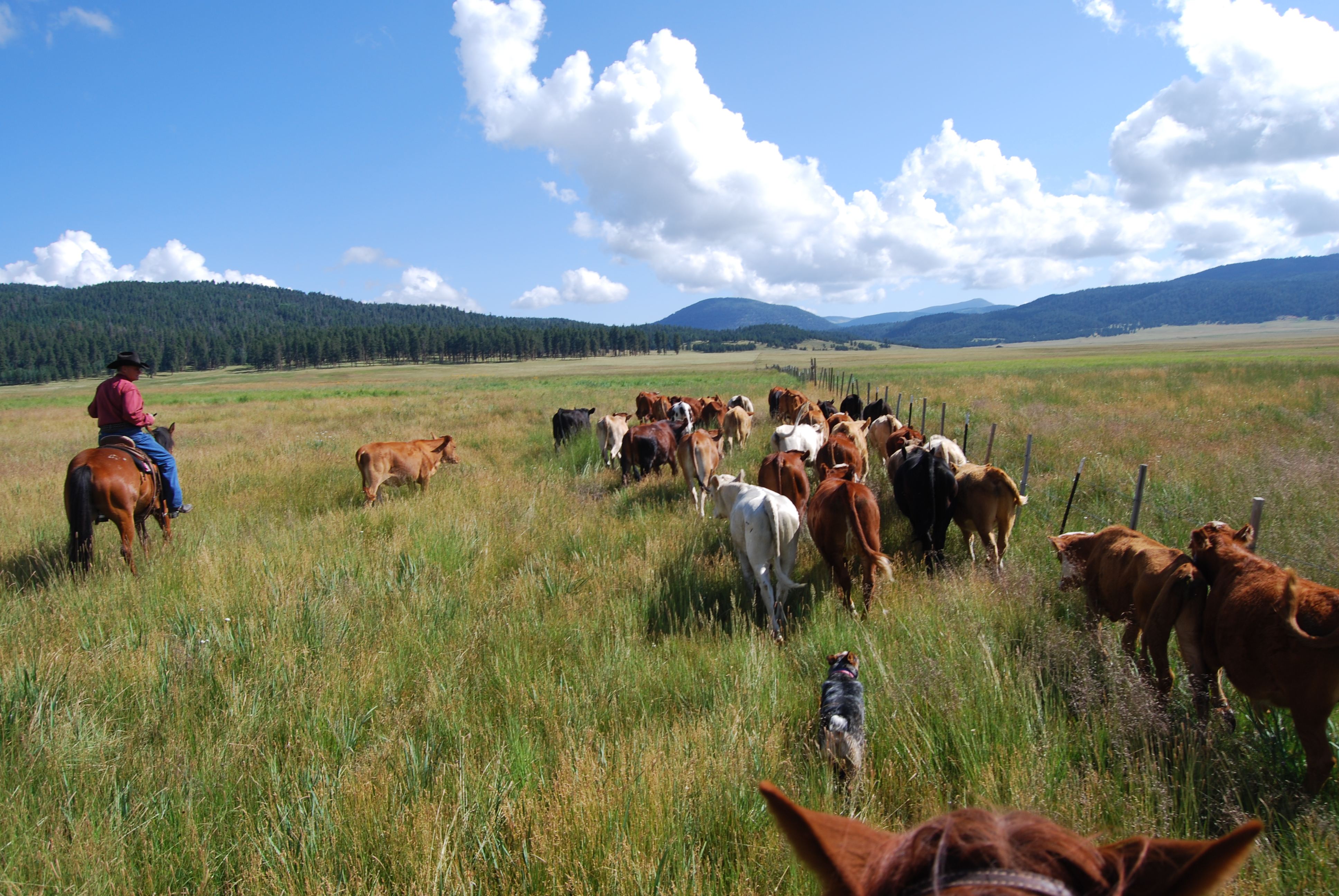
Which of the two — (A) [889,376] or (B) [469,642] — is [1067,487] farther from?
(A) [889,376]

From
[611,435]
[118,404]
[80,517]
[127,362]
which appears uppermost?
[127,362]

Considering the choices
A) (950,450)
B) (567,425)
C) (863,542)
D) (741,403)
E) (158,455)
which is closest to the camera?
(863,542)

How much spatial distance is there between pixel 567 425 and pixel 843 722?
12.9 metres

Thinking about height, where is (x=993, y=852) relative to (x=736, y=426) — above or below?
above

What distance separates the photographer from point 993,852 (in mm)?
864

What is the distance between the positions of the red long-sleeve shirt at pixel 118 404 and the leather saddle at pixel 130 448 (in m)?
0.20

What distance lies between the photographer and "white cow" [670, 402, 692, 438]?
49.7 ft

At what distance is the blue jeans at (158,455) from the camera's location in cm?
741

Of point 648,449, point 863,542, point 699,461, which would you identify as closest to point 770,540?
point 863,542

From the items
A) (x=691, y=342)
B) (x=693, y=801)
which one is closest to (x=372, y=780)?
(x=693, y=801)

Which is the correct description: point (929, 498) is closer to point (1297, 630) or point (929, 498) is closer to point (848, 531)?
point (848, 531)

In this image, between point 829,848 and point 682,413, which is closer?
point 829,848

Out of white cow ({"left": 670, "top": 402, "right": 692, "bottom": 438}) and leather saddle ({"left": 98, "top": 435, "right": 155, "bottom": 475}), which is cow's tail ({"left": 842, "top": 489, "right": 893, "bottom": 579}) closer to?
leather saddle ({"left": 98, "top": 435, "right": 155, "bottom": 475})

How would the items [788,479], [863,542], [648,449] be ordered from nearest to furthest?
[863,542] < [788,479] < [648,449]
